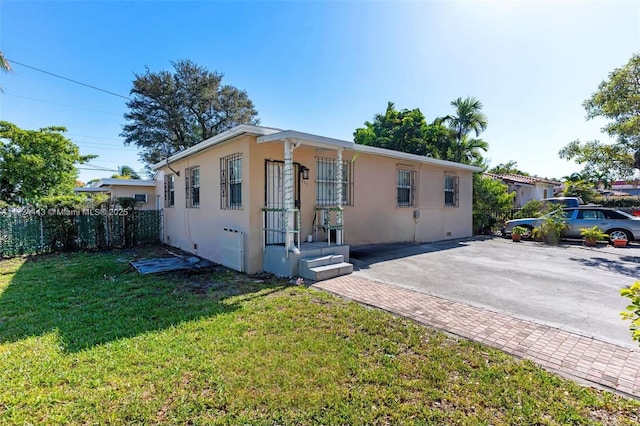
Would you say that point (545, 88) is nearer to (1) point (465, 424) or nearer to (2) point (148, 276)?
(1) point (465, 424)

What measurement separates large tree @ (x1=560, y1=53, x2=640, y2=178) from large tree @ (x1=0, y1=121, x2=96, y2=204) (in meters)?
23.7

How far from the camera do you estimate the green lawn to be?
2.30m

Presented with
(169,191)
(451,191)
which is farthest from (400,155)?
(169,191)

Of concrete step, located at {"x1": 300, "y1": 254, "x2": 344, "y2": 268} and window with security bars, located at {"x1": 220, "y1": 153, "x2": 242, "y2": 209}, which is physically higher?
window with security bars, located at {"x1": 220, "y1": 153, "x2": 242, "y2": 209}

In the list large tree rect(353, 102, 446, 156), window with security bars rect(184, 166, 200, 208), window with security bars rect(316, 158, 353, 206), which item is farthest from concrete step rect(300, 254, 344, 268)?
large tree rect(353, 102, 446, 156)

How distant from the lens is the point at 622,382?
264cm

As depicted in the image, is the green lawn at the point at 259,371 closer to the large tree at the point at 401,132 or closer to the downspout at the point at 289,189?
the downspout at the point at 289,189

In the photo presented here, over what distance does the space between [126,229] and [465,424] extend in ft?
41.4

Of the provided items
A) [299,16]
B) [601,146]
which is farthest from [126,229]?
[601,146]

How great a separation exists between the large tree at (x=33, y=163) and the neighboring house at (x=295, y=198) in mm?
7440

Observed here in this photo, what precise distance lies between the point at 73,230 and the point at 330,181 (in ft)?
28.8

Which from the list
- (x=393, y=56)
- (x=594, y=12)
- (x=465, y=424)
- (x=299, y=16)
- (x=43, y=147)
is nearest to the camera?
(x=465, y=424)

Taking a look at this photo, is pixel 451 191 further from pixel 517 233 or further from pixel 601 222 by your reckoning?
pixel 601 222

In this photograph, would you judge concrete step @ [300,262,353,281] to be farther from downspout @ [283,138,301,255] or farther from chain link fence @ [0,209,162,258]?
chain link fence @ [0,209,162,258]
